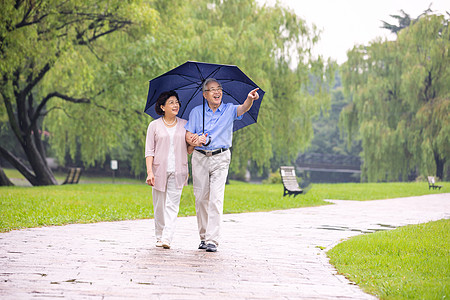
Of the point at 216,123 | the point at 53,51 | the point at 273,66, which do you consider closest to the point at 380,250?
the point at 216,123

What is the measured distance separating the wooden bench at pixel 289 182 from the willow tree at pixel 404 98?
1379 centimetres

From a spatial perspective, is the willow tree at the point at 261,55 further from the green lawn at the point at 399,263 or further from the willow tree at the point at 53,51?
the green lawn at the point at 399,263

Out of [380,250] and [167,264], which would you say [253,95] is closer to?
Answer: [167,264]

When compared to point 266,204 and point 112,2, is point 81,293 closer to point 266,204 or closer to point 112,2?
point 266,204

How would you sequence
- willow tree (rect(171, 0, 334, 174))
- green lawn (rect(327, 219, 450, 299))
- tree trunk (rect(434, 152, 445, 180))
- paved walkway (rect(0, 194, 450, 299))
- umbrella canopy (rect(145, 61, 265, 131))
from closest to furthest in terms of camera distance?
paved walkway (rect(0, 194, 450, 299)) → green lawn (rect(327, 219, 450, 299)) → umbrella canopy (rect(145, 61, 265, 131)) → willow tree (rect(171, 0, 334, 174)) → tree trunk (rect(434, 152, 445, 180))

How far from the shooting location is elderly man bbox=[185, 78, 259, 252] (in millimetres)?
6633

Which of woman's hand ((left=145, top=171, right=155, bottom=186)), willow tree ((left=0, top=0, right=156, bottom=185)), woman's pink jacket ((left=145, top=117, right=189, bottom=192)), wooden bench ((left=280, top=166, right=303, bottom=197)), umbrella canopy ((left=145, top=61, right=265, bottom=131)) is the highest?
willow tree ((left=0, top=0, right=156, bottom=185))

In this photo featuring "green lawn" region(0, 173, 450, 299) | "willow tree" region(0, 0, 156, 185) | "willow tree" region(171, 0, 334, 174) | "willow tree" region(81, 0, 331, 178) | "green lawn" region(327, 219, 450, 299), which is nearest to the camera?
"green lawn" region(327, 219, 450, 299)

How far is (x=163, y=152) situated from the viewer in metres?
6.82

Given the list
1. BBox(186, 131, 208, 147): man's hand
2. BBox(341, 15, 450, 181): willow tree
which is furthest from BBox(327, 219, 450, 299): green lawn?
BBox(341, 15, 450, 181): willow tree

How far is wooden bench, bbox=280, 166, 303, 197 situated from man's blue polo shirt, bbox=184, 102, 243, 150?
40.1 feet

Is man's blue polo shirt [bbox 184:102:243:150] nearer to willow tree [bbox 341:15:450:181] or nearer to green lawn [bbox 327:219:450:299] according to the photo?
green lawn [bbox 327:219:450:299]

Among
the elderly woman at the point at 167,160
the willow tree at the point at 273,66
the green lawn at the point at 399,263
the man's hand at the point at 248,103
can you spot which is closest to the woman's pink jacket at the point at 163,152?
the elderly woman at the point at 167,160

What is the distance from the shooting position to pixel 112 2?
20438mm
